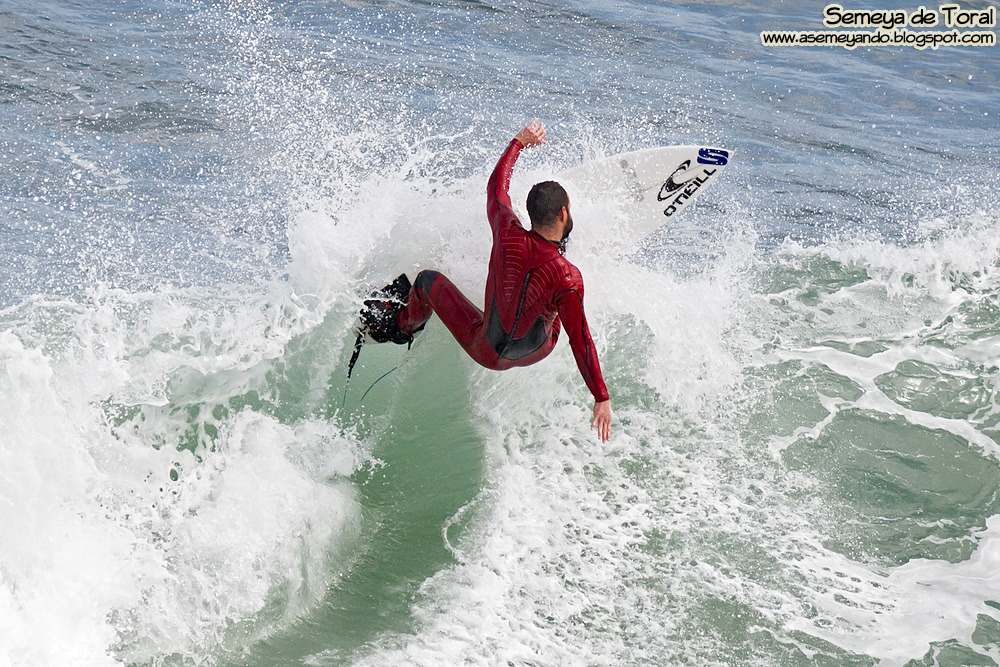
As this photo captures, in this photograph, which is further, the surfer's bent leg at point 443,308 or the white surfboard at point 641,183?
the white surfboard at point 641,183

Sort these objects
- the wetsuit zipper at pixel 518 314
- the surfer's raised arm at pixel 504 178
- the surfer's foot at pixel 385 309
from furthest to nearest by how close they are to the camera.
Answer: the surfer's foot at pixel 385 309 < the surfer's raised arm at pixel 504 178 < the wetsuit zipper at pixel 518 314

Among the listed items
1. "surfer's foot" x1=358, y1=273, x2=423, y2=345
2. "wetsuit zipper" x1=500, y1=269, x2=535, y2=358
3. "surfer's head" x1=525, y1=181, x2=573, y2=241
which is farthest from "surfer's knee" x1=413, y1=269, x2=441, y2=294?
"surfer's head" x1=525, y1=181, x2=573, y2=241

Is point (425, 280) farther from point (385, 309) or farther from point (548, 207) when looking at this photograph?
point (548, 207)

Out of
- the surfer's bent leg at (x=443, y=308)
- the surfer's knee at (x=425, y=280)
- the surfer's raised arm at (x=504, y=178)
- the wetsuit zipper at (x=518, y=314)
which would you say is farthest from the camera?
the surfer's knee at (x=425, y=280)

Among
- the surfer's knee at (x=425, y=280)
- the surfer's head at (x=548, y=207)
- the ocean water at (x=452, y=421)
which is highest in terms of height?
the surfer's head at (x=548, y=207)

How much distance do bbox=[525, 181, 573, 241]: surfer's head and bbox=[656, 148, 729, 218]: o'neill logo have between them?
2124 millimetres

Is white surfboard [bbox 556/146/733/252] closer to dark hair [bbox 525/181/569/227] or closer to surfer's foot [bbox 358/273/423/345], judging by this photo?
surfer's foot [bbox 358/273/423/345]

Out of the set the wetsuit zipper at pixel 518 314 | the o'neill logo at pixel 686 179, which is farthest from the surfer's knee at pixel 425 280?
the o'neill logo at pixel 686 179

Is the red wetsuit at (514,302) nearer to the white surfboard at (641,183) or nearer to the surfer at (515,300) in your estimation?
the surfer at (515,300)

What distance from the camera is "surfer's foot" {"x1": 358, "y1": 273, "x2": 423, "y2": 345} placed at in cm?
558

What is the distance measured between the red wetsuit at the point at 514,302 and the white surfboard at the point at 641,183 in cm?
135

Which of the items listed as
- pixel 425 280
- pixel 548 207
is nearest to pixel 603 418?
pixel 548 207

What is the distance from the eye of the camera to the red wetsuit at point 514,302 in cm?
464

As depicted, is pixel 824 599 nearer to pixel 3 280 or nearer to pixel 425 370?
pixel 425 370
